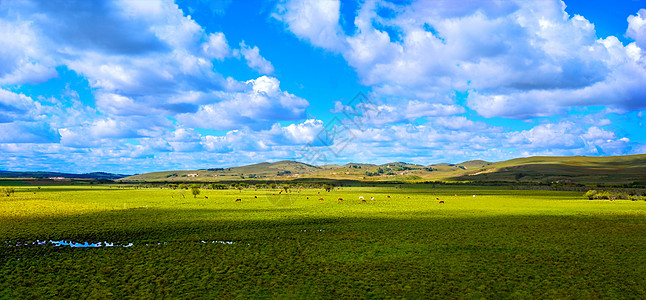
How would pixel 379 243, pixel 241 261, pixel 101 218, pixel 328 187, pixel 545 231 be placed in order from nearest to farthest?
pixel 241 261 → pixel 379 243 → pixel 545 231 → pixel 101 218 → pixel 328 187

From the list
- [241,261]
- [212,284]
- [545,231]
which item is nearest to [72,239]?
[241,261]

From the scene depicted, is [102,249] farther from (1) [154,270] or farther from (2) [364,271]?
(2) [364,271]

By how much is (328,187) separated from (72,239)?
279ft

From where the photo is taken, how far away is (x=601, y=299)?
43.6 ft

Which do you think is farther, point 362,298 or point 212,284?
point 212,284

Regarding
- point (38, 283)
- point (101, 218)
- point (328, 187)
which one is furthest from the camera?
point (328, 187)

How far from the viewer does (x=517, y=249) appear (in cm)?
2103

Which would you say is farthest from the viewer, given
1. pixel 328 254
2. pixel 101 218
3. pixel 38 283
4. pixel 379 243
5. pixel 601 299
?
pixel 101 218

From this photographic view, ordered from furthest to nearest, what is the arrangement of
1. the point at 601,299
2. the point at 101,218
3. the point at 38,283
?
1. the point at 101,218
2. the point at 38,283
3. the point at 601,299

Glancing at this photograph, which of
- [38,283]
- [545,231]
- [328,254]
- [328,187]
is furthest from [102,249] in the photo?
[328,187]

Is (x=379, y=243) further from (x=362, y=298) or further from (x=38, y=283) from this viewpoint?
(x=38, y=283)

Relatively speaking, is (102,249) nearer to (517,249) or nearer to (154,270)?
(154,270)

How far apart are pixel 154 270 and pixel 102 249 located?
6.10m

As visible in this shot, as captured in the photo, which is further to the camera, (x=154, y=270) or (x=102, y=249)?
(x=102, y=249)
